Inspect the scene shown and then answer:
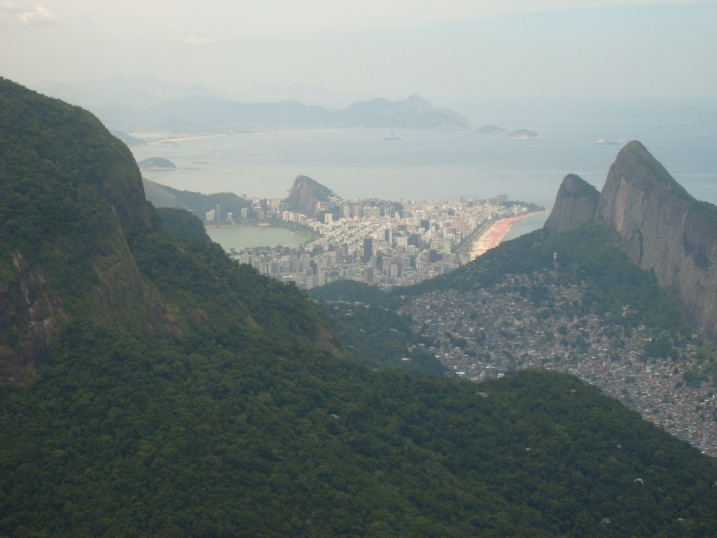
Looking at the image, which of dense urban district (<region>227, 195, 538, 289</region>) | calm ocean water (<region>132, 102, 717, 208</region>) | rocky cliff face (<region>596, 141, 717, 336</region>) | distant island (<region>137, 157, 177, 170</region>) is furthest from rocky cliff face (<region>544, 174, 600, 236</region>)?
distant island (<region>137, 157, 177, 170</region>)

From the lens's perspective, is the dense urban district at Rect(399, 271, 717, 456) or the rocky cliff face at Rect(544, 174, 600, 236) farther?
the rocky cliff face at Rect(544, 174, 600, 236)

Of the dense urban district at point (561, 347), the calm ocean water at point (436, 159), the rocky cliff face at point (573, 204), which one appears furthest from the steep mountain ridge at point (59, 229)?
the calm ocean water at point (436, 159)

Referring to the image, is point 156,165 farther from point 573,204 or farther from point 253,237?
point 573,204

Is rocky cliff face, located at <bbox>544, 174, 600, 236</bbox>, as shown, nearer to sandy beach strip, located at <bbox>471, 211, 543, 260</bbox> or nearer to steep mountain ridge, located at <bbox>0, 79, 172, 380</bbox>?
sandy beach strip, located at <bbox>471, 211, 543, 260</bbox>

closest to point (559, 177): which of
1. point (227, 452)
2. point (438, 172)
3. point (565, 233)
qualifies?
point (438, 172)

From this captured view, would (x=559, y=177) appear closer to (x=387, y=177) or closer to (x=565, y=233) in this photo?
(x=387, y=177)

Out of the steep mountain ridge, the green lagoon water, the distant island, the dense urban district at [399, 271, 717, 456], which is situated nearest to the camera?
the steep mountain ridge
